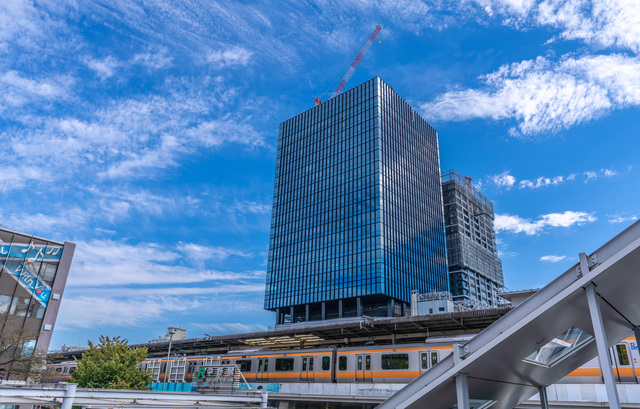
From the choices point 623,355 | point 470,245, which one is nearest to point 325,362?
point 623,355

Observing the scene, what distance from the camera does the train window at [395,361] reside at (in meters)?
27.9

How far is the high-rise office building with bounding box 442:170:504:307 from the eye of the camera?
454ft

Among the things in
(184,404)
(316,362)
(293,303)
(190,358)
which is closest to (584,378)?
(316,362)

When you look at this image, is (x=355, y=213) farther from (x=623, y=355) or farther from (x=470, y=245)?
(x=623, y=355)

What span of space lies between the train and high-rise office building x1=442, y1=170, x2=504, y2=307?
100001mm

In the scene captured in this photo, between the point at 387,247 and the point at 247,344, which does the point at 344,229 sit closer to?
the point at 387,247

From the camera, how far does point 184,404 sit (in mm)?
13773

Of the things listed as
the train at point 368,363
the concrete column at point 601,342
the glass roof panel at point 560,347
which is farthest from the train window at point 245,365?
the concrete column at point 601,342

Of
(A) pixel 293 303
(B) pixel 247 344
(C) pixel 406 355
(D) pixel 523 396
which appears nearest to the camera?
(D) pixel 523 396

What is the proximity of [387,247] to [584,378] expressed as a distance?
77752mm

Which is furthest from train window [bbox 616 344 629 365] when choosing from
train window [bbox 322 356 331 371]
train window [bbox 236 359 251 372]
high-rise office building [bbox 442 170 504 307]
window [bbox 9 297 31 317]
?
high-rise office building [bbox 442 170 504 307]

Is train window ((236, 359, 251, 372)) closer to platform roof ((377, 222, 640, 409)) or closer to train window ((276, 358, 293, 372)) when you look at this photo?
train window ((276, 358, 293, 372))

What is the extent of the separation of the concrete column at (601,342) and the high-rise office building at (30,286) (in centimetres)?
3623

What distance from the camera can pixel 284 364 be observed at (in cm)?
3459
